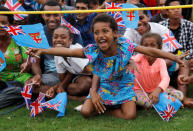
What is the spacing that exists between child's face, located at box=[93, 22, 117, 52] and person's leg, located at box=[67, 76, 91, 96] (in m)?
1.07

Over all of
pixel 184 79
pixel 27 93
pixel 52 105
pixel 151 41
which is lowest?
pixel 52 105

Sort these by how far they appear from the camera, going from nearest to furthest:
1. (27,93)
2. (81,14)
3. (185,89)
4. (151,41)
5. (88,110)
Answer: (88,110) < (27,93) < (151,41) < (185,89) < (81,14)

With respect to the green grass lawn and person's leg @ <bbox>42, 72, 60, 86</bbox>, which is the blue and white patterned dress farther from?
person's leg @ <bbox>42, 72, 60, 86</bbox>

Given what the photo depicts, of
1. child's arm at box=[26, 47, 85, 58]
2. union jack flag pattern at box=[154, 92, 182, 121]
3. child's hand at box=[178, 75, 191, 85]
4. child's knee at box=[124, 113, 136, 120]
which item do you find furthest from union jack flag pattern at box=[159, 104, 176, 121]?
child's arm at box=[26, 47, 85, 58]

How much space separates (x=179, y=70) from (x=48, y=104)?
6.66ft

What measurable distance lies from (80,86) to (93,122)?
103cm

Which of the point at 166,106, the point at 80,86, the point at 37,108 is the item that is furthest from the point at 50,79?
the point at 166,106

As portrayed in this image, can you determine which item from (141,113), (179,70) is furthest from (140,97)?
(179,70)

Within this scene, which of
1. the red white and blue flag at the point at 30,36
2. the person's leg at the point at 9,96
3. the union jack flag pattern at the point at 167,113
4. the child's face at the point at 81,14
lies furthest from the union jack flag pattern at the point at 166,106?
the child's face at the point at 81,14

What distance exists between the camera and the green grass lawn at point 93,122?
2.97 meters

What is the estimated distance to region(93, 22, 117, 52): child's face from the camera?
122 inches

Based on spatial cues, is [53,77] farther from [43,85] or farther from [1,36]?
[1,36]

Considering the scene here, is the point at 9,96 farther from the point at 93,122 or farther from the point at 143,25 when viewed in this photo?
the point at 143,25

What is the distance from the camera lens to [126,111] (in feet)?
10.8
